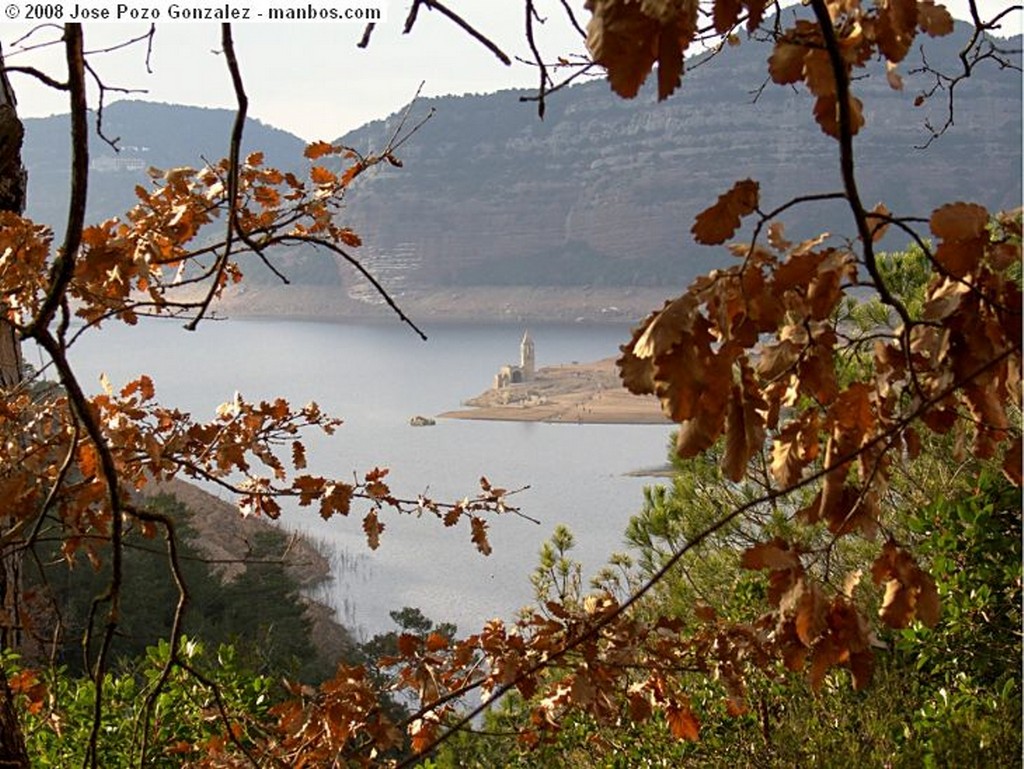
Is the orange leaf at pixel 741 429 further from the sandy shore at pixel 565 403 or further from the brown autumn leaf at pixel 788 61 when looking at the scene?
the sandy shore at pixel 565 403

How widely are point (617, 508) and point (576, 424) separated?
23.7 feet

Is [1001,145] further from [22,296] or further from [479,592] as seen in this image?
[22,296]

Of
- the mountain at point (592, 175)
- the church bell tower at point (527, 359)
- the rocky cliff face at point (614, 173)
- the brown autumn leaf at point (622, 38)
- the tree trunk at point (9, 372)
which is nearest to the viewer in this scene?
the brown autumn leaf at point (622, 38)

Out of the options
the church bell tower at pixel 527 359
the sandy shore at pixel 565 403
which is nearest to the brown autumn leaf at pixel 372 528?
the sandy shore at pixel 565 403

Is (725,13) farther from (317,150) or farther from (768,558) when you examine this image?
(317,150)

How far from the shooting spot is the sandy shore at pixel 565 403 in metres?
18.4

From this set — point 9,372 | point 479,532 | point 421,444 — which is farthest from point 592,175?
point 9,372

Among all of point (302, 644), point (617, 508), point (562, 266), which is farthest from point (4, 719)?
point (562, 266)

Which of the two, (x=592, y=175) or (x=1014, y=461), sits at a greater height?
(x=592, y=175)

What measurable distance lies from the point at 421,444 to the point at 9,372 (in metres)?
12.5

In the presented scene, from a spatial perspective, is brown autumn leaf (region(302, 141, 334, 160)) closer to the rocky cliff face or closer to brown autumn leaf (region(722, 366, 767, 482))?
brown autumn leaf (region(722, 366, 767, 482))

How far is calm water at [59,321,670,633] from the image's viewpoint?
9391 mm

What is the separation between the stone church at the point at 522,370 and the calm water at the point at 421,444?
465 millimetres

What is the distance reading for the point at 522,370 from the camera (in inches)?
835
